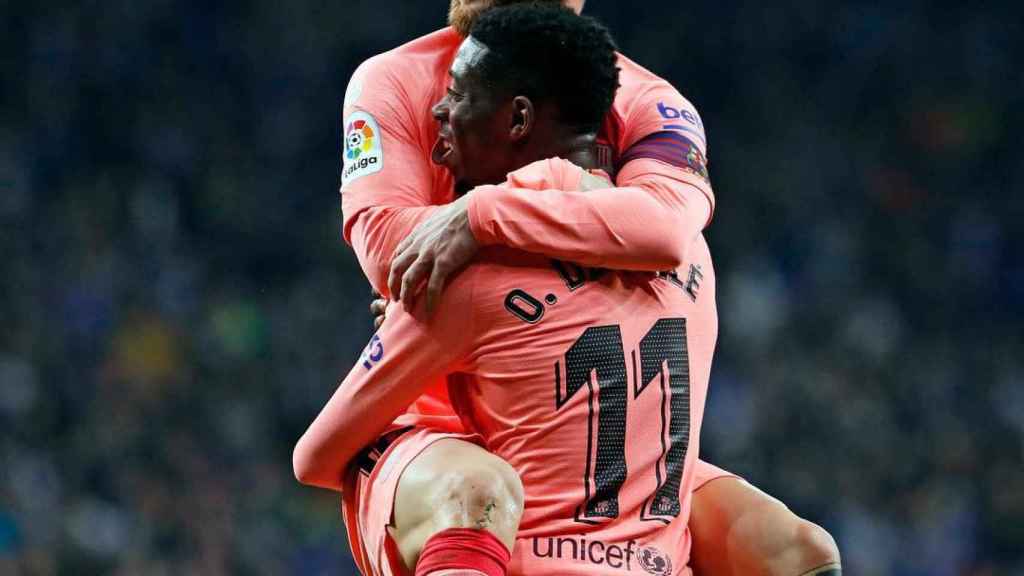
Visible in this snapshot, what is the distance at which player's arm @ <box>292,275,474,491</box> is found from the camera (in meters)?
2.29

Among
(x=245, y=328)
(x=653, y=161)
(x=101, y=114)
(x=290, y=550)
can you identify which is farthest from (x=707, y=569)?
(x=101, y=114)

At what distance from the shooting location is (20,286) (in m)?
6.73

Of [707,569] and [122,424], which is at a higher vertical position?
[707,569]

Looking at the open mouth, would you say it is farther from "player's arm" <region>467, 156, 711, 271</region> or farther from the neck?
"player's arm" <region>467, 156, 711, 271</region>

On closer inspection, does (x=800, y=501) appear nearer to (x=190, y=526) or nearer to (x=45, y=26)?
(x=190, y=526)

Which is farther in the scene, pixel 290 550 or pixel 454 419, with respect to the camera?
pixel 290 550

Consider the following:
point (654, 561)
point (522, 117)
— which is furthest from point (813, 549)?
point (522, 117)

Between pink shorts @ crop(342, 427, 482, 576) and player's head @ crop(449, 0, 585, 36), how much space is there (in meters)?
0.82

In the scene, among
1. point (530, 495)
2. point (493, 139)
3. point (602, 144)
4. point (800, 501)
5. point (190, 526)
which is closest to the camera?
point (530, 495)

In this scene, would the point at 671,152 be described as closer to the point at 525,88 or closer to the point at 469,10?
the point at 525,88

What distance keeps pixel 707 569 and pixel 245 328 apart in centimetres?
467

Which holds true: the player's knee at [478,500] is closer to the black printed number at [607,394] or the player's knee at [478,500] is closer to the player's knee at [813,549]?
the black printed number at [607,394]

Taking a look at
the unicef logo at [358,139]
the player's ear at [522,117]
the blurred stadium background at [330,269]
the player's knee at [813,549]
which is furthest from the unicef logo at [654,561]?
the blurred stadium background at [330,269]

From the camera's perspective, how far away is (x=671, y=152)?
2514 millimetres
